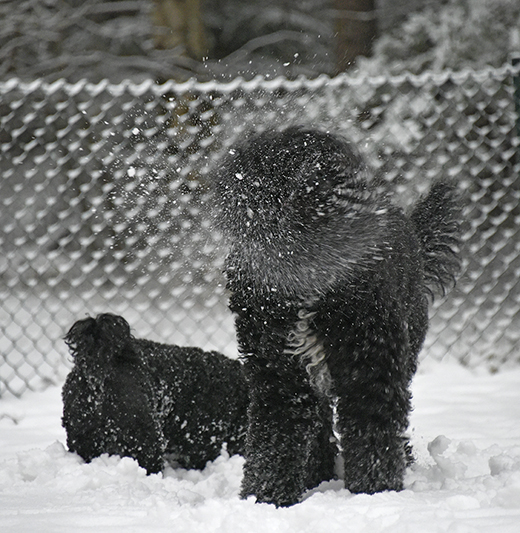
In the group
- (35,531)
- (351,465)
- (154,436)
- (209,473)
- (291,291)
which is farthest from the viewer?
(209,473)

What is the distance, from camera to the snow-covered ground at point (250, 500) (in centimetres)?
184

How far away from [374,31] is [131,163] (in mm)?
5795

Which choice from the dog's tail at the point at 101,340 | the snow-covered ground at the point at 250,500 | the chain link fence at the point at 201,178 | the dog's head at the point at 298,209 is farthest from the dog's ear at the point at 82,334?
the chain link fence at the point at 201,178

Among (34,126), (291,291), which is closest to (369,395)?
(291,291)

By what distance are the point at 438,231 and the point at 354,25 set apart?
23.2 feet

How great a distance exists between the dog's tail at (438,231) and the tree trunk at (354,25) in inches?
229

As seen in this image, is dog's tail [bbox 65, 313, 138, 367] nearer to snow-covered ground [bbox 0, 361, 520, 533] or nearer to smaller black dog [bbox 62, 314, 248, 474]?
smaller black dog [bbox 62, 314, 248, 474]

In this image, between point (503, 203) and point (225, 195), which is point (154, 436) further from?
point (503, 203)

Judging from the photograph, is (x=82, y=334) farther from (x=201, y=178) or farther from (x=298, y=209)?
(x=201, y=178)

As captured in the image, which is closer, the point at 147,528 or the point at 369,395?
the point at 147,528

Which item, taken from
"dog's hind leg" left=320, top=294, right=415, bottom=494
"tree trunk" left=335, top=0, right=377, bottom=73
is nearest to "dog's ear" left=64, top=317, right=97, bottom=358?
"dog's hind leg" left=320, top=294, right=415, bottom=494

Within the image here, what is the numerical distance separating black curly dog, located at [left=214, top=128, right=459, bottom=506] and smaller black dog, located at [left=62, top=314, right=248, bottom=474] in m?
0.62

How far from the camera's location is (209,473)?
9.54 feet

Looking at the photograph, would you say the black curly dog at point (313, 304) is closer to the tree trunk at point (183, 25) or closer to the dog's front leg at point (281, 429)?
the dog's front leg at point (281, 429)
